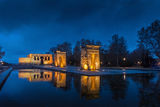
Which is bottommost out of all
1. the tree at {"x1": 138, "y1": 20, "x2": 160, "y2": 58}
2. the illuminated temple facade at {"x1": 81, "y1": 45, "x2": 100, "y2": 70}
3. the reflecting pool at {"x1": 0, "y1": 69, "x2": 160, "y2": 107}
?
the reflecting pool at {"x1": 0, "y1": 69, "x2": 160, "y2": 107}

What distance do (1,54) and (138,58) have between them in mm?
36320

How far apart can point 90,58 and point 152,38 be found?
52.5 feet

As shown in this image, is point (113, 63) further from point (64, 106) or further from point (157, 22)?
point (64, 106)

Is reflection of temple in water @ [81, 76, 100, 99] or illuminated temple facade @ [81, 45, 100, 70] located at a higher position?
illuminated temple facade @ [81, 45, 100, 70]

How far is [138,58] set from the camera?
32500 mm

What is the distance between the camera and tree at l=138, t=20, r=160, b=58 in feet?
82.3

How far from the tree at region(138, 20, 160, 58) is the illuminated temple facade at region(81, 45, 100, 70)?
14306 mm

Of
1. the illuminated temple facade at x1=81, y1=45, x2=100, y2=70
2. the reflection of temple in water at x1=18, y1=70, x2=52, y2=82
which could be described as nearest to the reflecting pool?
the reflection of temple in water at x1=18, y1=70, x2=52, y2=82

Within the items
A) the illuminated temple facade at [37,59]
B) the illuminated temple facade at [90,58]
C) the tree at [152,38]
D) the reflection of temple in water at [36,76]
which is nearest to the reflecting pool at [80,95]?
the reflection of temple in water at [36,76]

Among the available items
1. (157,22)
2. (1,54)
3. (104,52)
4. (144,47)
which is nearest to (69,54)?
(104,52)

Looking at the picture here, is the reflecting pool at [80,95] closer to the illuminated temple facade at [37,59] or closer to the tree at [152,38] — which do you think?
the tree at [152,38]

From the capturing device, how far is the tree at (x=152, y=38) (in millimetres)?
25078

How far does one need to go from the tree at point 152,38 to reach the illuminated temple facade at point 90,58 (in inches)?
563

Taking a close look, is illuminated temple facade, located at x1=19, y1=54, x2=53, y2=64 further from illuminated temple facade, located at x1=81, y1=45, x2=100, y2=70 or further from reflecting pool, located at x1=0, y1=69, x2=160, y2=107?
reflecting pool, located at x1=0, y1=69, x2=160, y2=107
